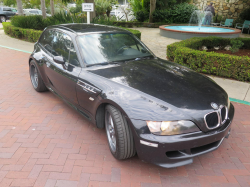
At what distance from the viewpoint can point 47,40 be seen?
179 inches

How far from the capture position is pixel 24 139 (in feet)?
11.0

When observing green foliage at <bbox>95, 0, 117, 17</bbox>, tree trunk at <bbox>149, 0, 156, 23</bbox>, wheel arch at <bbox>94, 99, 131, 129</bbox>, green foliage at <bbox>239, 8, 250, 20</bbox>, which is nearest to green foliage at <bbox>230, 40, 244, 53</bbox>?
wheel arch at <bbox>94, 99, 131, 129</bbox>

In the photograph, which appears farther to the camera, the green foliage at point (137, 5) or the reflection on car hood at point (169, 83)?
the green foliage at point (137, 5)

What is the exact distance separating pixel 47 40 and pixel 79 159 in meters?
2.83

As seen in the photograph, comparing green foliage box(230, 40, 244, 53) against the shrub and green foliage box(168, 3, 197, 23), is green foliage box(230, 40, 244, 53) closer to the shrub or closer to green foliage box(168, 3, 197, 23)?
the shrub

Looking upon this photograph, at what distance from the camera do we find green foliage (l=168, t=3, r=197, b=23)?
18.2m

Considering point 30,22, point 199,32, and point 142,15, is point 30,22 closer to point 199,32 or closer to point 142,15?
point 199,32

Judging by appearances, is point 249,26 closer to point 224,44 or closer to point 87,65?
point 224,44

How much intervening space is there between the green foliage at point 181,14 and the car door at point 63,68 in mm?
16184

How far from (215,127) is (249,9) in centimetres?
1746

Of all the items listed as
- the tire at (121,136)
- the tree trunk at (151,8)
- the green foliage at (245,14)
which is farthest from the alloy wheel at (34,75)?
the green foliage at (245,14)

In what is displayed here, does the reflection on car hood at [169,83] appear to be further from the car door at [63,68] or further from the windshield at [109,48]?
the car door at [63,68]

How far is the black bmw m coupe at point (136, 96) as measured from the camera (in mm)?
2320

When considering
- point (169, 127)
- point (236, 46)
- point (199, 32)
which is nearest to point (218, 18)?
point (199, 32)
